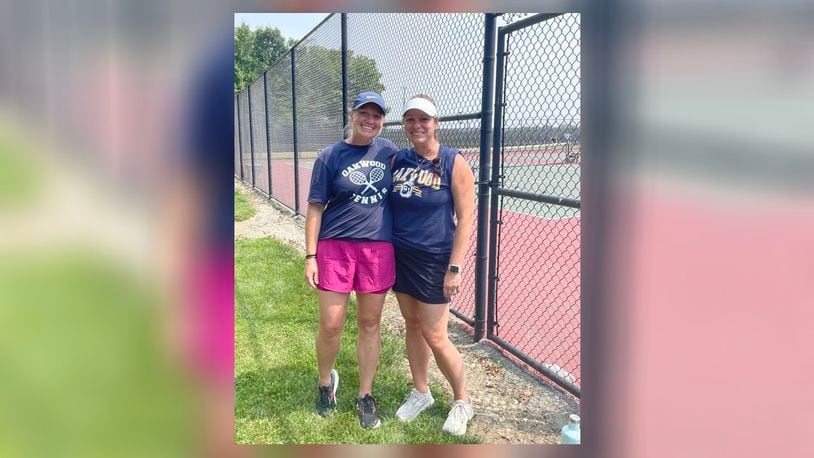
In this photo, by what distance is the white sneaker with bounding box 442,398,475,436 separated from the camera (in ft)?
7.62

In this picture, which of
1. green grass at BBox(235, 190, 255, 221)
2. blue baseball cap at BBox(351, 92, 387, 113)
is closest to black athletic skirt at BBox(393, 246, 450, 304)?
blue baseball cap at BBox(351, 92, 387, 113)

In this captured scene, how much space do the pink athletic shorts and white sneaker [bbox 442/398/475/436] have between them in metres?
0.69

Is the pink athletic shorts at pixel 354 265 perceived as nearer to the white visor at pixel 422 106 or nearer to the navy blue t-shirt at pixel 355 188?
the navy blue t-shirt at pixel 355 188

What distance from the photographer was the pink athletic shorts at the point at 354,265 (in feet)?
7.41

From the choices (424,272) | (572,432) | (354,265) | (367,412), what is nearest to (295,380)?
(367,412)

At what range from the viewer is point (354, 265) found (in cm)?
228

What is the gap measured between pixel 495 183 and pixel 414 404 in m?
1.26

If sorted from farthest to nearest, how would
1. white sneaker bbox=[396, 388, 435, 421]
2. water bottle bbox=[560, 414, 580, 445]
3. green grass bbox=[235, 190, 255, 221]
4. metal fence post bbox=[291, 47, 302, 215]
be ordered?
1. green grass bbox=[235, 190, 255, 221]
2. metal fence post bbox=[291, 47, 302, 215]
3. white sneaker bbox=[396, 388, 435, 421]
4. water bottle bbox=[560, 414, 580, 445]
